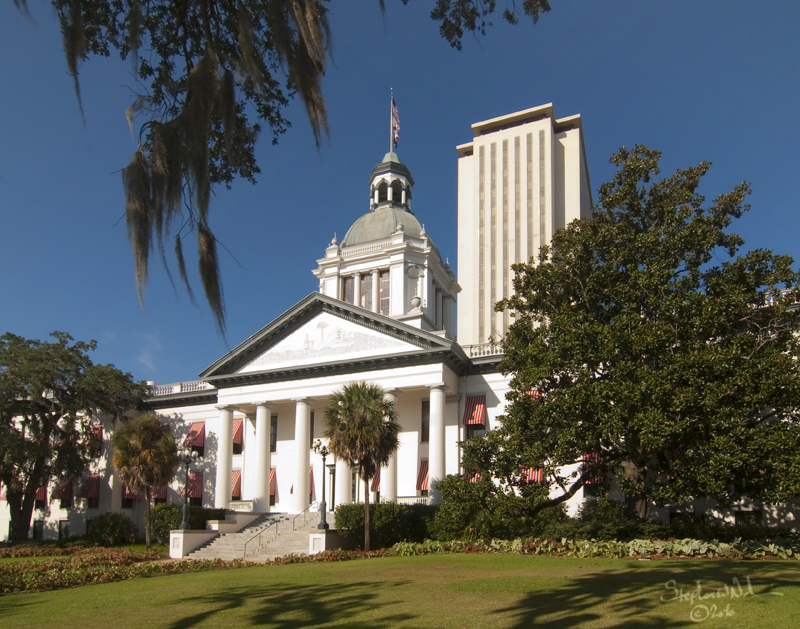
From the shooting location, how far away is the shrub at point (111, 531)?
127 ft

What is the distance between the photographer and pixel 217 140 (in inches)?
350

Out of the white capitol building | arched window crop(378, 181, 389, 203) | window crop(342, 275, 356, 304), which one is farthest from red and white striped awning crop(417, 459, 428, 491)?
arched window crop(378, 181, 389, 203)

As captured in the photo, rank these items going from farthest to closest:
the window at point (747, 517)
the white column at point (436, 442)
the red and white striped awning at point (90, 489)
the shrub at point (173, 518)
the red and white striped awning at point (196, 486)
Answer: the red and white striped awning at point (90, 489)
the red and white striped awning at point (196, 486)
the shrub at point (173, 518)
the white column at point (436, 442)
the window at point (747, 517)

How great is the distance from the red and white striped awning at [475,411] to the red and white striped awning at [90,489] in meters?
24.2

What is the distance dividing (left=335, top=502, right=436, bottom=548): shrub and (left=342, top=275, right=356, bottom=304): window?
2092cm

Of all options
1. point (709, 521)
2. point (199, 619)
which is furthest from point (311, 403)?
point (199, 619)

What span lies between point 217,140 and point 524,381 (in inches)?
802

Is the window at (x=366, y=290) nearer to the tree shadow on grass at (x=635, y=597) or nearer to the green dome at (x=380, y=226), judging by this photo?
the green dome at (x=380, y=226)

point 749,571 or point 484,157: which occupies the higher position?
point 484,157

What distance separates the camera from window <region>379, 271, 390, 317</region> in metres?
48.8

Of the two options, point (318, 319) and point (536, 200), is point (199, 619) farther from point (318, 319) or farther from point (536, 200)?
point (536, 200)

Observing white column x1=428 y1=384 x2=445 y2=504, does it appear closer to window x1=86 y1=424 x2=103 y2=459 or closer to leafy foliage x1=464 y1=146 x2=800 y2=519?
leafy foliage x1=464 y1=146 x2=800 y2=519

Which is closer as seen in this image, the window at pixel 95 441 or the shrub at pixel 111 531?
the shrub at pixel 111 531

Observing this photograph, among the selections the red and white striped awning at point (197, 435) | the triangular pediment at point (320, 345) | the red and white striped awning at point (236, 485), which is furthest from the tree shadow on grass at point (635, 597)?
the red and white striped awning at point (197, 435)
